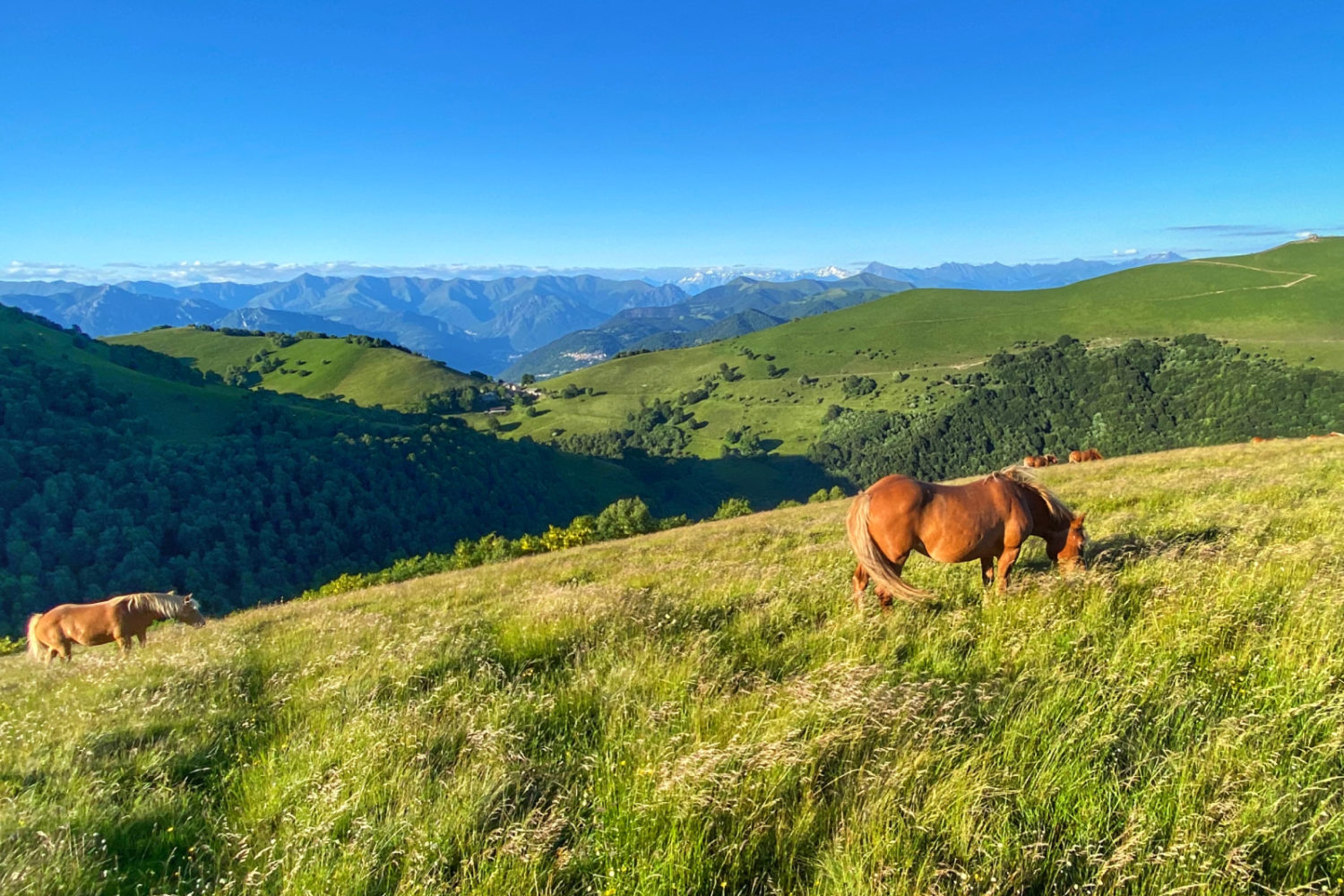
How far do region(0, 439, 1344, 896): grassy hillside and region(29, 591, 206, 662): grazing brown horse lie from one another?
686 cm

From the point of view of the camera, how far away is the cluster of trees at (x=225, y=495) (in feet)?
240

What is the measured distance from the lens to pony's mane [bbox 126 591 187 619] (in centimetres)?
1270

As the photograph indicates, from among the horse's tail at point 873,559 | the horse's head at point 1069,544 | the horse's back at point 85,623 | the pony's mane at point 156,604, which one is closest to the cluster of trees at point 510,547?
the horse's back at point 85,623

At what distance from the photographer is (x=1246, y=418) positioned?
116562 millimetres

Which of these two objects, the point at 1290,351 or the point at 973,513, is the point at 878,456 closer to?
the point at 1290,351

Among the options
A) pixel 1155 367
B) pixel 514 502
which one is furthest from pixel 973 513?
pixel 1155 367

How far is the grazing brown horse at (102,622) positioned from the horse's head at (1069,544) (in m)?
16.8

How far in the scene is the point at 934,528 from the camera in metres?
7.25

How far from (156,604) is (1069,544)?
17.4m

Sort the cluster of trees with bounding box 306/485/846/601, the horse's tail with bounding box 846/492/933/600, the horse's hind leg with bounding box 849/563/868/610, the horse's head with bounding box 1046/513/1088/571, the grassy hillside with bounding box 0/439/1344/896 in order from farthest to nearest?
1. the cluster of trees with bounding box 306/485/846/601
2. the horse's head with bounding box 1046/513/1088/571
3. the horse's hind leg with bounding box 849/563/868/610
4. the horse's tail with bounding box 846/492/933/600
5. the grassy hillside with bounding box 0/439/1344/896

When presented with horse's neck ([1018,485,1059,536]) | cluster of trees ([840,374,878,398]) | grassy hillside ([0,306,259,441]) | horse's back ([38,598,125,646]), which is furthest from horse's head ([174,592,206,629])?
cluster of trees ([840,374,878,398])

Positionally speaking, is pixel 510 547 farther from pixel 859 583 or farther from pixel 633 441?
pixel 633 441

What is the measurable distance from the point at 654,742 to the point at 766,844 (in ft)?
3.55

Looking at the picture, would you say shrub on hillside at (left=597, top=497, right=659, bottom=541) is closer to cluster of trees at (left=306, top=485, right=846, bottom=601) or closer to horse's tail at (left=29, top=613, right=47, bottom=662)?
cluster of trees at (left=306, top=485, right=846, bottom=601)
